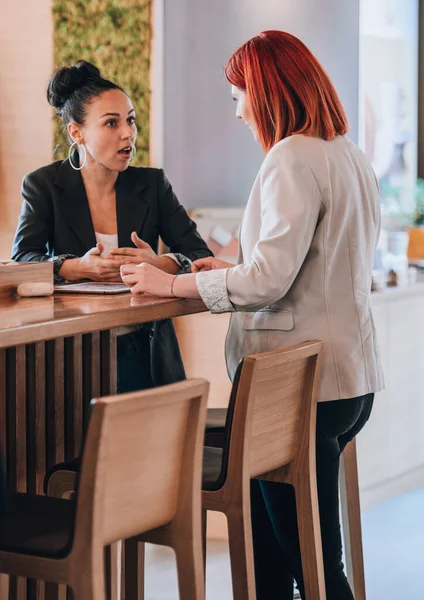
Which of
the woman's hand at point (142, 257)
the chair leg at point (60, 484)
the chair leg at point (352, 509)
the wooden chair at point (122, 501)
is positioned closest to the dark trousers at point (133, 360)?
the woman's hand at point (142, 257)

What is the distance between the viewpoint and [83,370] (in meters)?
2.59

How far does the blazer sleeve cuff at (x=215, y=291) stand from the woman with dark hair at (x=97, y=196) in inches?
31.7

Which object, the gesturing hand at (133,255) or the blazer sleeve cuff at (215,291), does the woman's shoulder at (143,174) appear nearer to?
the gesturing hand at (133,255)

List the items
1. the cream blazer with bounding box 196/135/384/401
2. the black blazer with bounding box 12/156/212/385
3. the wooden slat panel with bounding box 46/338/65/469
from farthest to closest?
1. the black blazer with bounding box 12/156/212/385
2. the wooden slat panel with bounding box 46/338/65/469
3. the cream blazer with bounding box 196/135/384/401

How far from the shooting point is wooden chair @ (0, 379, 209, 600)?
176 cm

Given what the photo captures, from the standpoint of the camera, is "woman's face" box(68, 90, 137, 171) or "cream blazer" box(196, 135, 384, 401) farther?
"woman's face" box(68, 90, 137, 171)

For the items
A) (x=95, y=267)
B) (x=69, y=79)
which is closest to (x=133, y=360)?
(x=95, y=267)

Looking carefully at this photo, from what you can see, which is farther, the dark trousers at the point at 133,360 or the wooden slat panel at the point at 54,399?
the dark trousers at the point at 133,360

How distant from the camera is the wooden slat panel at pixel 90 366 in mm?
2557

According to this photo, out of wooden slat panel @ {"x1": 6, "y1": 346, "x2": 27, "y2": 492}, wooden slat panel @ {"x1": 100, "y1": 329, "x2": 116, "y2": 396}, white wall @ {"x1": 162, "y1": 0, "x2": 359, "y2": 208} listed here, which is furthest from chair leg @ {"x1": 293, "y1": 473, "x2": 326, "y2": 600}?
white wall @ {"x1": 162, "y1": 0, "x2": 359, "y2": 208}

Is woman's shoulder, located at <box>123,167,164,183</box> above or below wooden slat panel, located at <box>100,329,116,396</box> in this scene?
above

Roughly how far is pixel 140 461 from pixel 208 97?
2954mm

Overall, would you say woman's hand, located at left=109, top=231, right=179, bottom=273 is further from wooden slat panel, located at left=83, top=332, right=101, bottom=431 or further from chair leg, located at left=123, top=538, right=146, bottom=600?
chair leg, located at left=123, top=538, right=146, bottom=600

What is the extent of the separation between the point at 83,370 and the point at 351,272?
0.73m
